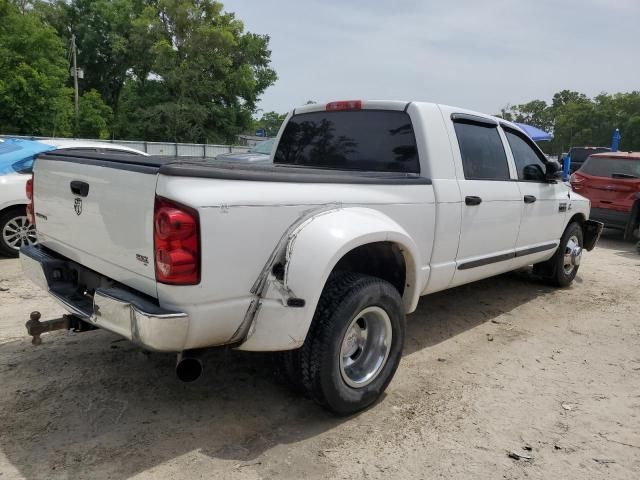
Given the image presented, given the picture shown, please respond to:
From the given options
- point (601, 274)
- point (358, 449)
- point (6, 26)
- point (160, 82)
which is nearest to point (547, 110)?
point (160, 82)

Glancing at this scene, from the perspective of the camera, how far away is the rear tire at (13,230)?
21.0ft

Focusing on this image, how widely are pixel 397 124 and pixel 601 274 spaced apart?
4.86 m

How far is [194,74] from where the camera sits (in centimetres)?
3759

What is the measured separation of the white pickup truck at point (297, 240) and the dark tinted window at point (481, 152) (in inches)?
0.7

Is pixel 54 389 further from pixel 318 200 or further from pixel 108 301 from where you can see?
pixel 318 200

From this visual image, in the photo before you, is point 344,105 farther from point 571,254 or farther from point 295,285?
point 571,254

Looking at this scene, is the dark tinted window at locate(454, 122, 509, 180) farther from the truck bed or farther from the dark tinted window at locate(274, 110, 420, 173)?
the truck bed

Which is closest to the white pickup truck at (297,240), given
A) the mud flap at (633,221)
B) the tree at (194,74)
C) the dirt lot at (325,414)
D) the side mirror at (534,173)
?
the dirt lot at (325,414)

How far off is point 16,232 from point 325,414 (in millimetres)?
5231

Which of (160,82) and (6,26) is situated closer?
(6,26)

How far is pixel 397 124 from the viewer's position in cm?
388

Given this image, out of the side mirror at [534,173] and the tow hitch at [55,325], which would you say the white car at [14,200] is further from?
the side mirror at [534,173]

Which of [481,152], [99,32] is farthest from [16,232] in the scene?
[99,32]

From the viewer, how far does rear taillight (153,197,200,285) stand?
2338mm
